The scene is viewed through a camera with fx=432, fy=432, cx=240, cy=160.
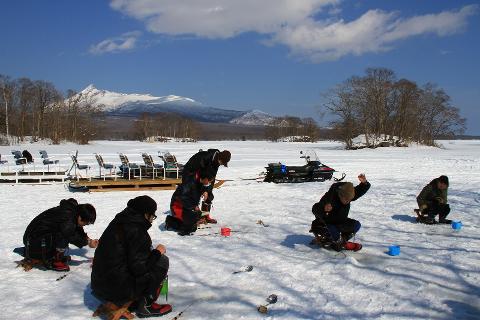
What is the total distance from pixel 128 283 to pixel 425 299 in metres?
3.22

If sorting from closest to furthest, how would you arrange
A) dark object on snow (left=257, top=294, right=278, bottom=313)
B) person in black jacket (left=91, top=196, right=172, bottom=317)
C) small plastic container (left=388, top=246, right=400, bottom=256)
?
person in black jacket (left=91, top=196, right=172, bottom=317)
dark object on snow (left=257, top=294, right=278, bottom=313)
small plastic container (left=388, top=246, right=400, bottom=256)

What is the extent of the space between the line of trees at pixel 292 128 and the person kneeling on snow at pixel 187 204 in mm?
63766

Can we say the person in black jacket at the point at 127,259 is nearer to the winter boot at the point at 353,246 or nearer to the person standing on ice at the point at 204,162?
the winter boot at the point at 353,246

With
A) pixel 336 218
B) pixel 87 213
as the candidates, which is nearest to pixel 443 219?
pixel 336 218

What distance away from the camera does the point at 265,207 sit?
10695 millimetres

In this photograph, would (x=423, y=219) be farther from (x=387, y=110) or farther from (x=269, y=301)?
(x=387, y=110)

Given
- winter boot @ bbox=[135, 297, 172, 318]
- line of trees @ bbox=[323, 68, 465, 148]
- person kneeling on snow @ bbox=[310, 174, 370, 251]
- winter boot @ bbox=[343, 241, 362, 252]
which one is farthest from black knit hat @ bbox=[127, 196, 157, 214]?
line of trees @ bbox=[323, 68, 465, 148]

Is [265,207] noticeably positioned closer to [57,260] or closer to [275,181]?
[275,181]

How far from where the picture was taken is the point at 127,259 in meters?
4.25

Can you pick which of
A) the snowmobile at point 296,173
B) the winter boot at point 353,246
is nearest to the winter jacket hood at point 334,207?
the winter boot at point 353,246

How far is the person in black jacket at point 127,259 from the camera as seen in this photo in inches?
166

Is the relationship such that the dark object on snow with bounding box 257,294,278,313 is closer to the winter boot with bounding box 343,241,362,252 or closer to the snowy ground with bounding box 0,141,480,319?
the snowy ground with bounding box 0,141,480,319

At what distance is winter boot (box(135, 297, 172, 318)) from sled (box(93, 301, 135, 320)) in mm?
110

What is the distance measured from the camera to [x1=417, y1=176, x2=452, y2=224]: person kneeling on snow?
8367 millimetres
